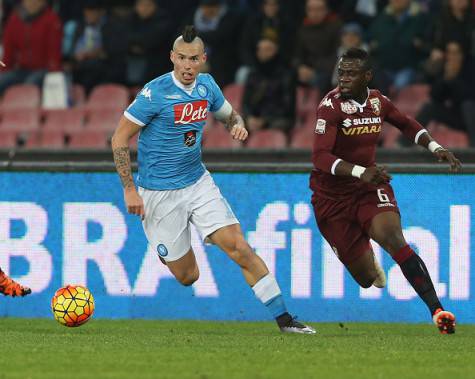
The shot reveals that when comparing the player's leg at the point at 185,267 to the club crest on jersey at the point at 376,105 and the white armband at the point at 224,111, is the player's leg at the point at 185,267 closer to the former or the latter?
the white armband at the point at 224,111

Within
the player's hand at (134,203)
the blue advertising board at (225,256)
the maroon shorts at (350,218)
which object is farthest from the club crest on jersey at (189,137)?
the blue advertising board at (225,256)

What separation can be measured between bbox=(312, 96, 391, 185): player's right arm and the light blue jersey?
0.84 m

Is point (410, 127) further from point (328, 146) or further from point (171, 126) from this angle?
point (171, 126)

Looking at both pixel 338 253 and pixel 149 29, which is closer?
pixel 338 253

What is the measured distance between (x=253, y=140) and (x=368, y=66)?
5.21 m

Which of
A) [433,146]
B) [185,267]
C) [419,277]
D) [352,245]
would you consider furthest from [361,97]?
[185,267]

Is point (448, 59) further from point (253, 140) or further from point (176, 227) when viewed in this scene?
point (176, 227)

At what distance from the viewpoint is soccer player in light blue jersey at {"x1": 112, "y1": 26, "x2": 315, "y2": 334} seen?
379 inches

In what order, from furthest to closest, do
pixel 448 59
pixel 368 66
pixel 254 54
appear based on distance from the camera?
1. pixel 254 54
2. pixel 448 59
3. pixel 368 66

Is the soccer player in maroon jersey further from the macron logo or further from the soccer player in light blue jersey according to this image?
the soccer player in light blue jersey

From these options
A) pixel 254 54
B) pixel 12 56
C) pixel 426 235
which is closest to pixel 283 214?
pixel 426 235

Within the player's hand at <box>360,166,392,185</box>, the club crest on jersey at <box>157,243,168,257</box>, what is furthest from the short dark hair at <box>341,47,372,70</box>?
the club crest on jersey at <box>157,243,168,257</box>

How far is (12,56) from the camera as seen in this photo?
17.2m

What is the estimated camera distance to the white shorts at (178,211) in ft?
32.4
